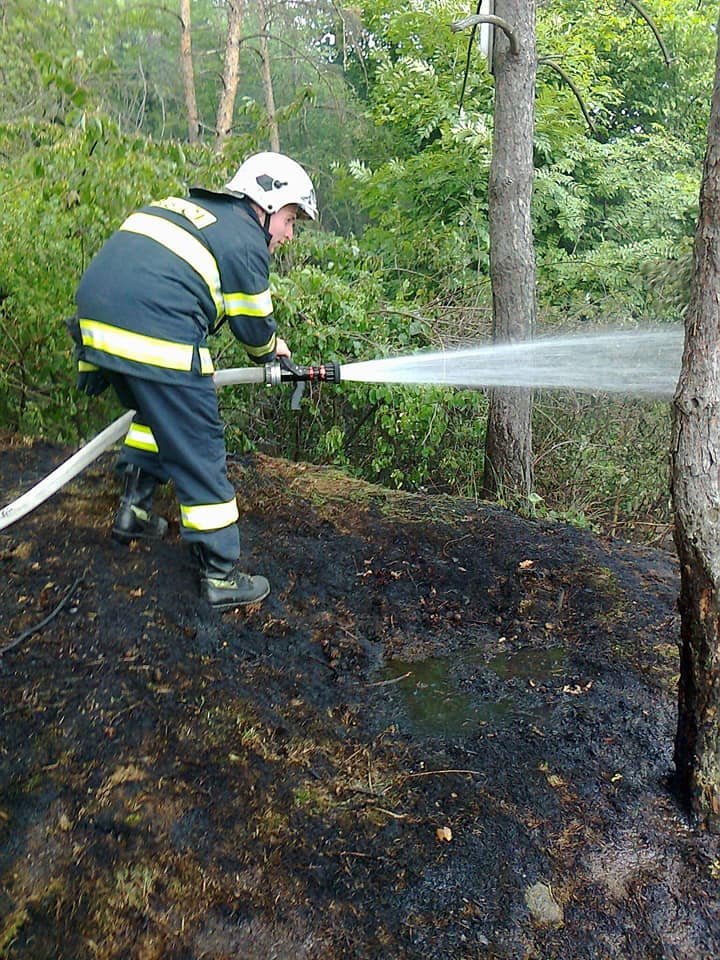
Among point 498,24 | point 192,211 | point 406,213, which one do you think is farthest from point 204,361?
point 406,213

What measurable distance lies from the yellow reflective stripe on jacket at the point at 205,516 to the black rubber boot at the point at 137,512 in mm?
521

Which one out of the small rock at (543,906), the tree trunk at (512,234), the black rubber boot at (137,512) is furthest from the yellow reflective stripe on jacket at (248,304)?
the small rock at (543,906)

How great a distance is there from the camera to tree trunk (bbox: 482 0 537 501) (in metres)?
4.43

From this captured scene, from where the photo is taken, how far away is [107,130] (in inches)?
145

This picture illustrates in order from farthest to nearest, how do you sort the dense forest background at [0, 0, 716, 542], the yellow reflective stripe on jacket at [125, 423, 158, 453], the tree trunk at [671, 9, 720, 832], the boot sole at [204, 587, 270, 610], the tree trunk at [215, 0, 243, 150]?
the tree trunk at [215, 0, 243, 150]
the dense forest background at [0, 0, 716, 542]
the yellow reflective stripe on jacket at [125, 423, 158, 453]
the boot sole at [204, 587, 270, 610]
the tree trunk at [671, 9, 720, 832]

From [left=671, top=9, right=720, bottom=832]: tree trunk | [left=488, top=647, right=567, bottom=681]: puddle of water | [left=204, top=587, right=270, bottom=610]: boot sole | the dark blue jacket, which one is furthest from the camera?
[left=204, top=587, right=270, bottom=610]: boot sole

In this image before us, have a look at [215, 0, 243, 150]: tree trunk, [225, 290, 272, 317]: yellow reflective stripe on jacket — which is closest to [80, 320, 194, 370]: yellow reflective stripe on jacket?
[225, 290, 272, 317]: yellow reflective stripe on jacket

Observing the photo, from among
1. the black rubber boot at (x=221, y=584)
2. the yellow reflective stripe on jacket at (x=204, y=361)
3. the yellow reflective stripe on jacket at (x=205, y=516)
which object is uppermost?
the yellow reflective stripe on jacket at (x=204, y=361)

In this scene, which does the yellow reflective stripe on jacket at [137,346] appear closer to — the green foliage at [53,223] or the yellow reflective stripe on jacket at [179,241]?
the yellow reflective stripe on jacket at [179,241]

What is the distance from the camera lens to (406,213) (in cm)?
908

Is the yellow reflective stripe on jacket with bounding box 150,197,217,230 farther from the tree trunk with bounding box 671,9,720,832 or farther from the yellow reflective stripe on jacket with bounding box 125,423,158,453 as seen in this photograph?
the tree trunk with bounding box 671,9,720,832

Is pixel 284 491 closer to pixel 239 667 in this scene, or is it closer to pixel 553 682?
pixel 239 667

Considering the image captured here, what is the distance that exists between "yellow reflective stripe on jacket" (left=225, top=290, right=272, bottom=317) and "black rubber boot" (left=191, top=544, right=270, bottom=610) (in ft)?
3.38

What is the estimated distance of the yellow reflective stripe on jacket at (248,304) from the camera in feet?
10.4
